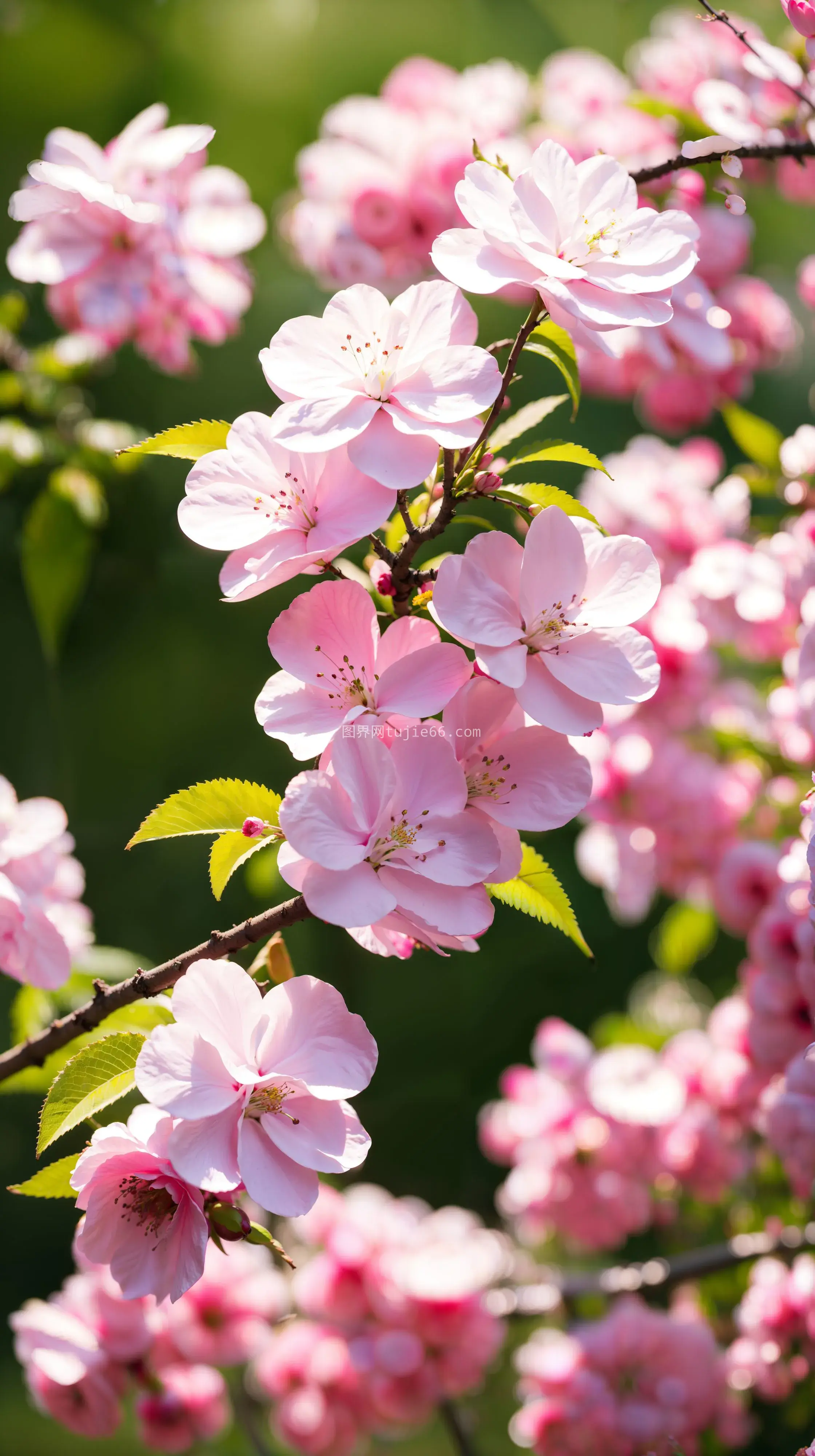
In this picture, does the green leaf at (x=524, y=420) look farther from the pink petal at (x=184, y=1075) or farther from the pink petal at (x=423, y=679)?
the pink petal at (x=184, y=1075)

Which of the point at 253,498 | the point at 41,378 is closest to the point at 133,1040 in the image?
the point at 253,498

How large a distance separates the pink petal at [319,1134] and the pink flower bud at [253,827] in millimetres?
94

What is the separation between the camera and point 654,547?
3.02 ft

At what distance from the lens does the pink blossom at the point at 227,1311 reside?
30.8 inches

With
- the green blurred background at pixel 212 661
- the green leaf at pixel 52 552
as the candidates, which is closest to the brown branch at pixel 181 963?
the green leaf at pixel 52 552

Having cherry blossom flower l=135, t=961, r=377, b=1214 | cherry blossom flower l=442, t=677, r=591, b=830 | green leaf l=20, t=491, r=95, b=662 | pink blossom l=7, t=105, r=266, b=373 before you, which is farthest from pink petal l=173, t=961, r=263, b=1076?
green leaf l=20, t=491, r=95, b=662

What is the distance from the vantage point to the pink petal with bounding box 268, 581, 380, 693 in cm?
38

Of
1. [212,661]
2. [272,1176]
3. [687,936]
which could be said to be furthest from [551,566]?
[212,661]

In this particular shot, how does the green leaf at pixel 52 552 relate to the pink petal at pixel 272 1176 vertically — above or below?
below

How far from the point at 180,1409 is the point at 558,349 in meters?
0.73

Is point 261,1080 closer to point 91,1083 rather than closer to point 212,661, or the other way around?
point 91,1083

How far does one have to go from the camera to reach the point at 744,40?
0.47 m

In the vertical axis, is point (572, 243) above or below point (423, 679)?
above

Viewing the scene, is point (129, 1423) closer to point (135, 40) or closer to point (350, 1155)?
point (350, 1155)
